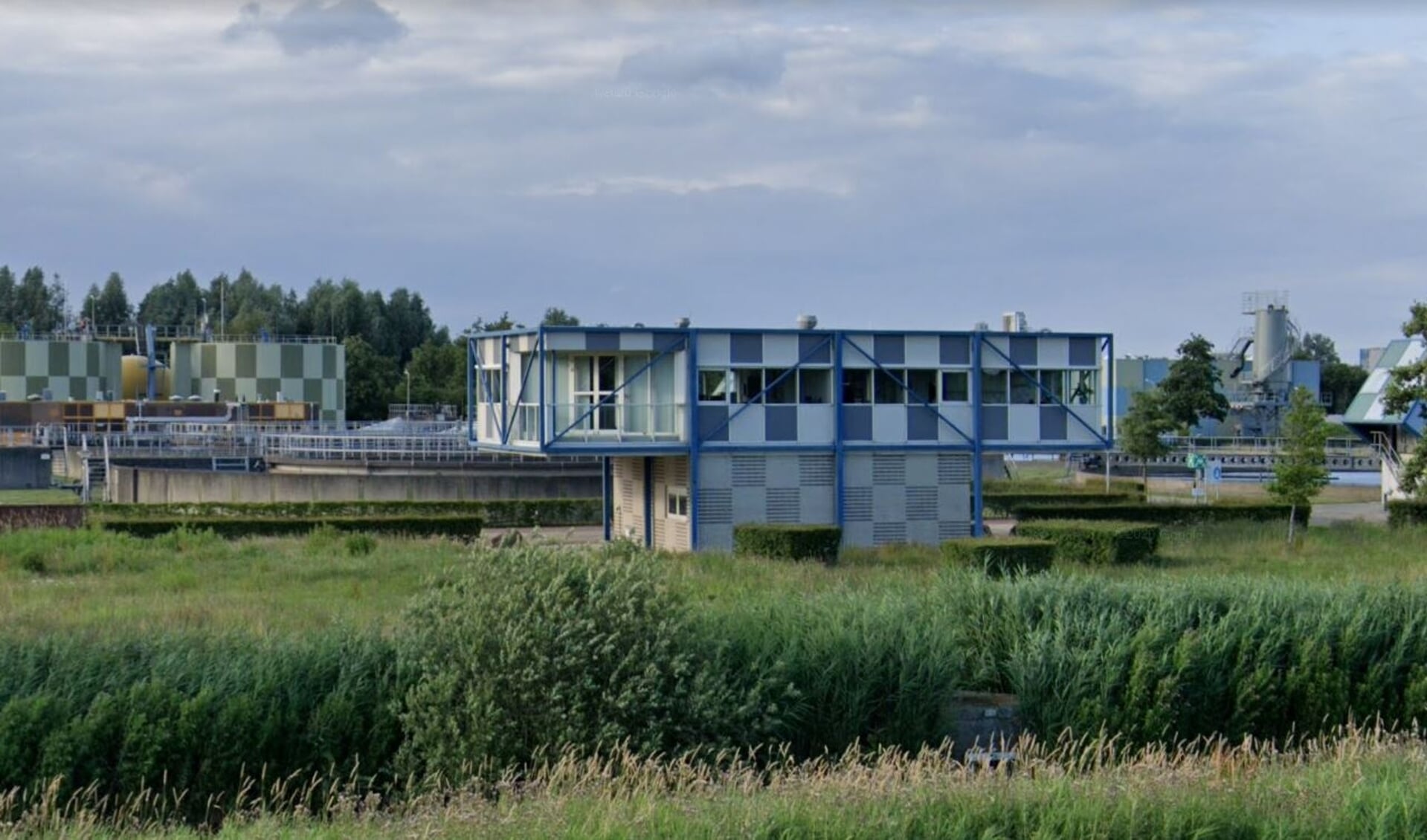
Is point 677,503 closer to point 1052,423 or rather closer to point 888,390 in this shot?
point 888,390

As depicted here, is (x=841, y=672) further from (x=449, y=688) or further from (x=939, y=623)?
(x=449, y=688)

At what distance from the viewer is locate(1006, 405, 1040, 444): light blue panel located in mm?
36781

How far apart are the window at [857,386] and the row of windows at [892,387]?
0.05ft

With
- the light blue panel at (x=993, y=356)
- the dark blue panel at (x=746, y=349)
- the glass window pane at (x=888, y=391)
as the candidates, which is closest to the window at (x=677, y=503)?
the dark blue panel at (x=746, y=349)

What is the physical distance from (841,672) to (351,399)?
302 ft

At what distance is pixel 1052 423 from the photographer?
122 ft

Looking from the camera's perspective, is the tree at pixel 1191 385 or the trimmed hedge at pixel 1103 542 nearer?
the trimmed hedge at pixel 1103 542

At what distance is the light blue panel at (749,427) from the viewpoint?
114 feet

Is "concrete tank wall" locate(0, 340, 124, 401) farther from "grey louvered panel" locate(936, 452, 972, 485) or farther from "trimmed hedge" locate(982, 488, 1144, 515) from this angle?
"grey louvered panel" locate(936, 452, 972, 485)

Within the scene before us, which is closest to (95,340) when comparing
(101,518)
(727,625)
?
(101,518)

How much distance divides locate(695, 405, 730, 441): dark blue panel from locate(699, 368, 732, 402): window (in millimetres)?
182

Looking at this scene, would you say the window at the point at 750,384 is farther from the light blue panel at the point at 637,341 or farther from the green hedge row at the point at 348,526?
the green hedge row at the point at 348,526

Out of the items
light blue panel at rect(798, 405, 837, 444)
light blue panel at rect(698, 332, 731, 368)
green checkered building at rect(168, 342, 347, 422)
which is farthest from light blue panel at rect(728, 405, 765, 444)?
green checkered building at rect(168, 342, 347, 422)

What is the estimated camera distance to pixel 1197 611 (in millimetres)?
16781
